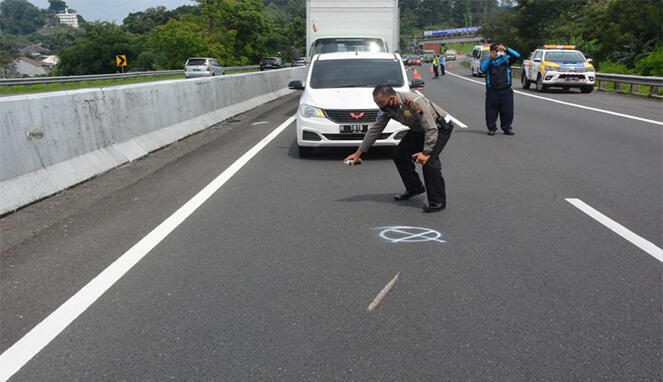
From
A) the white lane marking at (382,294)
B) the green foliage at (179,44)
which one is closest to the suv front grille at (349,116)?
the white lane marking at (382,294)

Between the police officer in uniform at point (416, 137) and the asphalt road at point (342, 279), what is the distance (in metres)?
0.22

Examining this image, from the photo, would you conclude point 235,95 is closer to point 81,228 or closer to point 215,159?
point 215,159

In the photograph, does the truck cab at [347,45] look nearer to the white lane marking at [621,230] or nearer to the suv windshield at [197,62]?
the white lane marking at [621,230]

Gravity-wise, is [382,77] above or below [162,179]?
above

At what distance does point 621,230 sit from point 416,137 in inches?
87.6

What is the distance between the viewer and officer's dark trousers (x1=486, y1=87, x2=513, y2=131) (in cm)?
1293

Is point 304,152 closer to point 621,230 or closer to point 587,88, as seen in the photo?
point 621,230

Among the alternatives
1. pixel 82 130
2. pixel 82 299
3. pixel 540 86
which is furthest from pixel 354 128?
pixel 540 86

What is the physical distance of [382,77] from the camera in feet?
37.7

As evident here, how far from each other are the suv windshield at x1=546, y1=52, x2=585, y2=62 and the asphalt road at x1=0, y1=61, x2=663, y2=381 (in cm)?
1974

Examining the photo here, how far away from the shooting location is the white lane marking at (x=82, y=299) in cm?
356

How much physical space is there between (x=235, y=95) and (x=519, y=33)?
57095 mm

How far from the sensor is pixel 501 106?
1302cm

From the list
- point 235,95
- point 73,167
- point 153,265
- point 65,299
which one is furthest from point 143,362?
point 235,95
